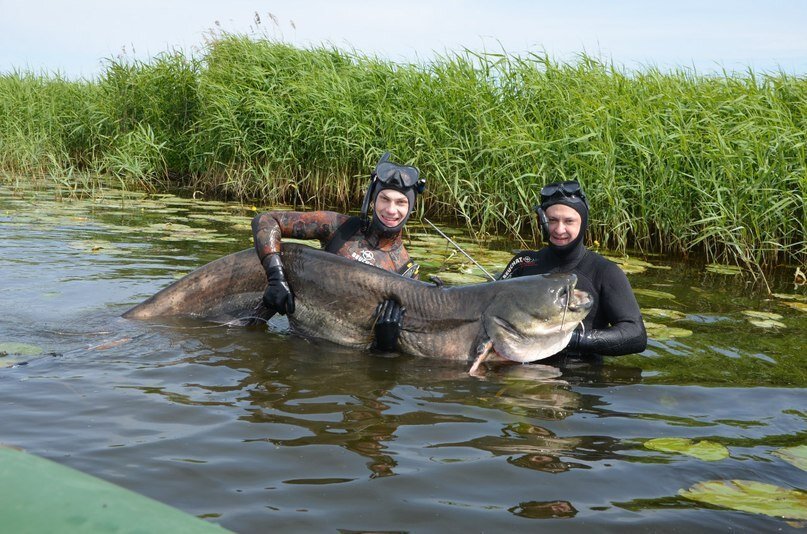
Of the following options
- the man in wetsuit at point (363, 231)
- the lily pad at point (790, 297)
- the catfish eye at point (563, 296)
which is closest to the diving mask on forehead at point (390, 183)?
the man in wetsuit at point (363, 231)

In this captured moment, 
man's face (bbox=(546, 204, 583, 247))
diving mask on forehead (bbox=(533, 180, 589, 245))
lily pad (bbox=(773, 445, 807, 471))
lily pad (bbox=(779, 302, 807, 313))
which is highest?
diving mask on forehead (bbox=(533, 180, 589, 245))

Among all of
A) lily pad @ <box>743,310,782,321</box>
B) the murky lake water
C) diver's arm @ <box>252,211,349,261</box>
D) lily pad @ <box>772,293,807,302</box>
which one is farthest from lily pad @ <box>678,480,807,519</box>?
lily pad @ <box>772,293,807,302</box>

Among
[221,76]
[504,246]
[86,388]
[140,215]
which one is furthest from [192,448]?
[221,76]

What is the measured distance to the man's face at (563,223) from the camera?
5.21 metres

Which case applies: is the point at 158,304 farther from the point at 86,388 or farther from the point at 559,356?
the point at 559,356

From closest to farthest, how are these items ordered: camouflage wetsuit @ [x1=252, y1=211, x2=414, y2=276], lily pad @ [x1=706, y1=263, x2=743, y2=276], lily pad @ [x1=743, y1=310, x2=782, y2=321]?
camouflage wetsuit @ [x1=252, y1=211, x2=414, y2=276] → lily pad @ [x1=743, y1=310, x2=782, y2=321] → lily pad @ [x1=706, y1=263, x2=743, y2=276]

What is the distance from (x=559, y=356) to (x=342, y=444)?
224 centimetres

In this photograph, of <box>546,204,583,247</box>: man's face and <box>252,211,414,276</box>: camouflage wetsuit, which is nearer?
<box>546,204,583,247</box>: man's face

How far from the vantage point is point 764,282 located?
8.33 metres

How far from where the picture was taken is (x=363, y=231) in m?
5.84

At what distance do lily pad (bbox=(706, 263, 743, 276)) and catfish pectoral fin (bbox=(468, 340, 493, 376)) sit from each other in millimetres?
4804

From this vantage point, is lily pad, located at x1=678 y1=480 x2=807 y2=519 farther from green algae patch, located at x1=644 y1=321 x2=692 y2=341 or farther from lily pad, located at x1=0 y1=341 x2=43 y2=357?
lily pad, located at x1=0 y1=341 x2=43 y2=357

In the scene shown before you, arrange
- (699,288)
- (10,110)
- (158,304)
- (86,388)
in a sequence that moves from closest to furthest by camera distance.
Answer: (86,388) → (158,304) → (699,288) → (10,110)

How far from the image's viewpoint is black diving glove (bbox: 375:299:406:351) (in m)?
5.01
